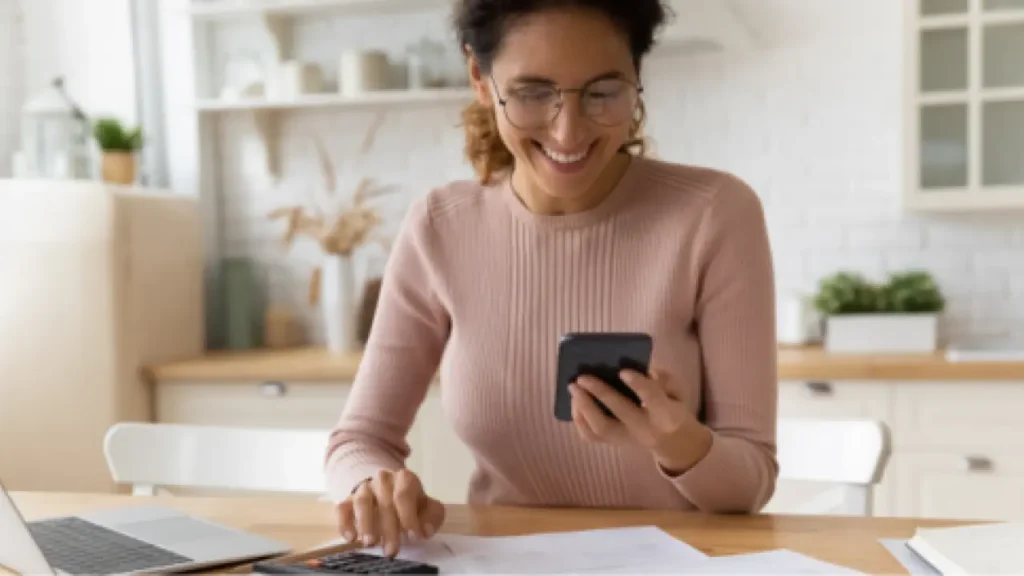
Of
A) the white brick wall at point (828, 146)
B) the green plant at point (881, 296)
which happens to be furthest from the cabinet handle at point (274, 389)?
the green plant at point (881, 296)

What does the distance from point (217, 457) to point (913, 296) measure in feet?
5.99

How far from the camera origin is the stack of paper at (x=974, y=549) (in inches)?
38.2

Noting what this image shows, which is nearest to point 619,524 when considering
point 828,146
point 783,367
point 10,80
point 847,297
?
point 783,367

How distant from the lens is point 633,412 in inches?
45.9

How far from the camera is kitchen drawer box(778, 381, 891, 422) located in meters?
2.62

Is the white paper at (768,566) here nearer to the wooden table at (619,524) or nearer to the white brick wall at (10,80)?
the wooden table at (619,524)

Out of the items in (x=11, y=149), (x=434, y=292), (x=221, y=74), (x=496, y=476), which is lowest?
(x=496, y=476)

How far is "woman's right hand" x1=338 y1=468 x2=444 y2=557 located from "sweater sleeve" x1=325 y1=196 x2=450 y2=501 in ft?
0.71

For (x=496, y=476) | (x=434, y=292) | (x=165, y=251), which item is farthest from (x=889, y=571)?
(x=165, y=251)

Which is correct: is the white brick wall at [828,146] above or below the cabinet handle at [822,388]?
above

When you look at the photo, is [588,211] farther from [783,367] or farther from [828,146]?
[828,146]

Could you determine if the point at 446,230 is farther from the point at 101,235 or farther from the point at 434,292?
the point at 101,235

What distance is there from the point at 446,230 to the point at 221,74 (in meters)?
2.16

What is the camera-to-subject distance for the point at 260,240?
3.56m
